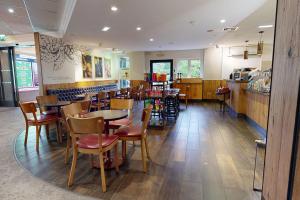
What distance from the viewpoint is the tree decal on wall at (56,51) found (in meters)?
5.89

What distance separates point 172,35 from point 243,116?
11.3 feet

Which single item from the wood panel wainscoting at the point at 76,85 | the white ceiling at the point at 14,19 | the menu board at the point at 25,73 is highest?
the white ceiling at the point at 14,19

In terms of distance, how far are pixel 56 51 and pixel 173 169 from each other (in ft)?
19.3

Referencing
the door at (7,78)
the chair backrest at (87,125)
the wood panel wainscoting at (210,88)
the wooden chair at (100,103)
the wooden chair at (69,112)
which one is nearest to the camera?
the chair backrest at (87,125)

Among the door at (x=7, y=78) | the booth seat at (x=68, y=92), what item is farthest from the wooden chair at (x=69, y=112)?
the door at (x=7, y=78)

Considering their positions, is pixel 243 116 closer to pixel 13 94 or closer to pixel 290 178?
pixel 290 178

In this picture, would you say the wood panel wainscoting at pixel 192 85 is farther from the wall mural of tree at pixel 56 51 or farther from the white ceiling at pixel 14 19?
the white ceiling at pixel 14 19

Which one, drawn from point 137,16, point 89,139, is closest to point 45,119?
point 89,139

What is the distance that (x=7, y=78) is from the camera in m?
7.91

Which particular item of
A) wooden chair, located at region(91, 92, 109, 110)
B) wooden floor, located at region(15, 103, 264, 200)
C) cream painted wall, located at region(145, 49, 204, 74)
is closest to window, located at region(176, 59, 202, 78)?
cream painted wall, located at region(145, 49, 204, 74)

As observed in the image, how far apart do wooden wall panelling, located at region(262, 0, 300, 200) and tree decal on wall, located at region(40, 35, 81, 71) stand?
6.45 metres

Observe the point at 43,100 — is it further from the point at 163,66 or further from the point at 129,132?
the point at 163,66

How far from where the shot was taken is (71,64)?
284 inches

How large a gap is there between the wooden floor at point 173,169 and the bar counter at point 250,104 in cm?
48
